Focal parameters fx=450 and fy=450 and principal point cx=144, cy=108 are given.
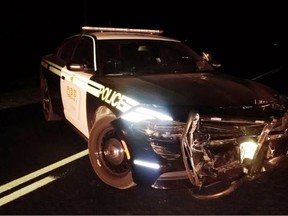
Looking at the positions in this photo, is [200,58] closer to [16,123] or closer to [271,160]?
[271,160]

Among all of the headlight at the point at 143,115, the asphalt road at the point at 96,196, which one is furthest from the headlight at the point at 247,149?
the headlight at the point at 143,115

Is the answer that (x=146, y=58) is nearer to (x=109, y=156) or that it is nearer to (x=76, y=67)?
(x=76, y=67)

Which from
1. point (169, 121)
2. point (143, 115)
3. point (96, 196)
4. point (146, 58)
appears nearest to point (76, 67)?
point (146, 58)

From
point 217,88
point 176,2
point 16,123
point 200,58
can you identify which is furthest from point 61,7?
point 217,88

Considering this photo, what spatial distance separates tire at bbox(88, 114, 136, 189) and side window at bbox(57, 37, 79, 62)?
199cm

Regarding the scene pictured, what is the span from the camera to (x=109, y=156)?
473 cm

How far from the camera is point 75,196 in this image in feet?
14.9

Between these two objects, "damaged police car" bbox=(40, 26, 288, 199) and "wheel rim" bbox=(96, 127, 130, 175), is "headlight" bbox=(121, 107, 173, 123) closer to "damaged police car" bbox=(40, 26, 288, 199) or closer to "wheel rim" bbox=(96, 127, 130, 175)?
"damaged police car" bbox=(40, 26, 288, 199)

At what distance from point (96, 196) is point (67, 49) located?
9.61ft

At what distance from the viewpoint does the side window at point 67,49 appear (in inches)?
256

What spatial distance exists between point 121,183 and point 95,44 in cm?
194

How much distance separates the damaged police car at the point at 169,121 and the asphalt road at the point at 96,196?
146 mm

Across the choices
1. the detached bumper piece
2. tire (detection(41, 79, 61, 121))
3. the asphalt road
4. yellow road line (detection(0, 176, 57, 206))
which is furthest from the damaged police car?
tire (detection(41, 79, 61, 121))

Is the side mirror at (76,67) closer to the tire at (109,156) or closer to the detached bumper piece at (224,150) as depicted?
the tire at (109,156)
